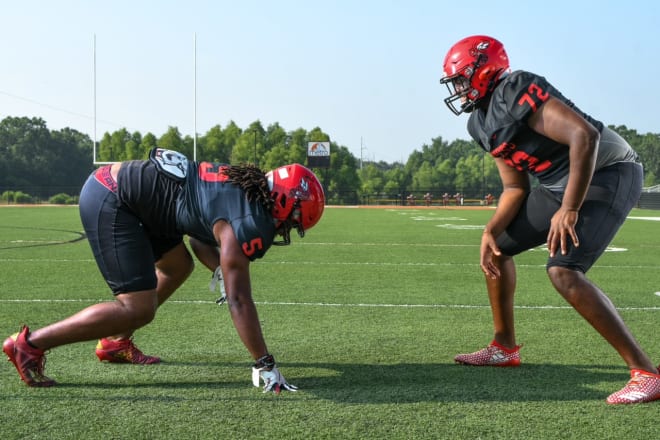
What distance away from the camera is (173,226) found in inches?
162

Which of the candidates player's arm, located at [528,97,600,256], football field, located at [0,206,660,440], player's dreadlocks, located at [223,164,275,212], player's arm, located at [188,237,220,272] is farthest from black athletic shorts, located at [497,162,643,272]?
player's arm, located at [188,237,220,272]

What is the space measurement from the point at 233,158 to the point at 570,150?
7204 cm

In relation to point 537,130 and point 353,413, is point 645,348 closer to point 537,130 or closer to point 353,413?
point 537,130

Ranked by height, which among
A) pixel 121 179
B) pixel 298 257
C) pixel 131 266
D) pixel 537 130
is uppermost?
pixel 537 130

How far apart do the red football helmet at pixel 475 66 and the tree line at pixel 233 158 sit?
55.5 m

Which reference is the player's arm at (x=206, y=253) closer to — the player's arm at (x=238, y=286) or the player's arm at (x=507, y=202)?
the player's arm at (x=238, y=286)

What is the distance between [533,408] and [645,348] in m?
1.75

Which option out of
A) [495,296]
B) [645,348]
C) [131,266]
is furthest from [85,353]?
[645,348]

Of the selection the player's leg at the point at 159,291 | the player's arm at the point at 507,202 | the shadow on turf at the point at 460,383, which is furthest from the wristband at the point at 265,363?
the player's arm at the point at 507,202

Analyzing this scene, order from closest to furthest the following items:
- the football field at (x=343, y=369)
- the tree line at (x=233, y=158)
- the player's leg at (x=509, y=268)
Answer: the football field at (x=343, y=369), the player's leg at (x=509, y=268), the tree line at (x=233, y=158)

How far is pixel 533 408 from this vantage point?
3.58 meters

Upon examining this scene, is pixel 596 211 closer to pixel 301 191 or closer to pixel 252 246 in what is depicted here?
pixel 301 191

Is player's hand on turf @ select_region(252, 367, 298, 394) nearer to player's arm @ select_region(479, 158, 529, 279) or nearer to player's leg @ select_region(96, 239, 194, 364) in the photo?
player's leg @ select_region(96, 239, 194, 364)

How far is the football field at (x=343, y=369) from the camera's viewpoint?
10.8ft
